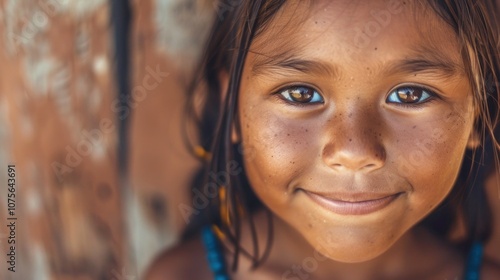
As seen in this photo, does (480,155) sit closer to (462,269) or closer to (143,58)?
(462,269)

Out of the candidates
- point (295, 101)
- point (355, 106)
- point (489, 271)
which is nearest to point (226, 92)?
point (295, 101)

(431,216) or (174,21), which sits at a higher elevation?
(174,21)

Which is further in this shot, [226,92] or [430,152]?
[226,92]

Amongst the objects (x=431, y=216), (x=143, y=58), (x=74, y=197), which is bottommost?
(x=431, y=216)

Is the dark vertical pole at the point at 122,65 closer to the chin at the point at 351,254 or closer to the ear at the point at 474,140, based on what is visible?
the chin at the point at 351,254

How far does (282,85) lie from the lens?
1.18 m

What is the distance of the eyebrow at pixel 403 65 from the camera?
1113 millimetres

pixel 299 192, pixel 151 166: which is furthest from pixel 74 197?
pixel 299 192

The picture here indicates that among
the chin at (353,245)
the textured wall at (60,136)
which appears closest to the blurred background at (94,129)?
the textured wall at (60,136)

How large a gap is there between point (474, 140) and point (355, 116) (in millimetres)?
312

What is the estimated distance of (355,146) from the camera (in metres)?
1.11

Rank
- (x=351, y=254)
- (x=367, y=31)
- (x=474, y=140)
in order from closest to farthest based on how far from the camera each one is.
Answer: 1. (x=367, y=31)
2. (x=351, y=254)
3. (x=474, y=140)

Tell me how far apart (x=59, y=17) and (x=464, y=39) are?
74 cm

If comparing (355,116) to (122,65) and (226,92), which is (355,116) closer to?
(226,92)
